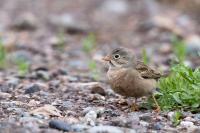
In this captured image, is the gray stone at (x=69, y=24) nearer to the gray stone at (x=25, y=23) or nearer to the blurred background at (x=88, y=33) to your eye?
the blurred background at (x=88, y=33)

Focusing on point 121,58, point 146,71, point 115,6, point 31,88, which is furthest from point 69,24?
point 146,71

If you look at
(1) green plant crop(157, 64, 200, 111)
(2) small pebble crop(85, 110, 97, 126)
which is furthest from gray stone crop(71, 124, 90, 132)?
(1) green plant crop(157, 64, 200, 111)

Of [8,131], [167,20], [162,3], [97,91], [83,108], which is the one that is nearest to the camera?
[8,131]

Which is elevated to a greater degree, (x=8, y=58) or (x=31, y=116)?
(x=8, y=58)

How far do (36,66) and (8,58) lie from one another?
85 cm

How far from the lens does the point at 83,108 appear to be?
7344 millimetres

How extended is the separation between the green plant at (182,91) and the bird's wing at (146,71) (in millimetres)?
146

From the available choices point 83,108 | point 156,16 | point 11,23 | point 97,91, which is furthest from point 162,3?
point 83,108

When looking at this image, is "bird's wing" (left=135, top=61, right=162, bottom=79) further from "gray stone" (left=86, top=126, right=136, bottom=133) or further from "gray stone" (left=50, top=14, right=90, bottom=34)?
"gray stone" (left=50, top=14, right=90, bottom=34)

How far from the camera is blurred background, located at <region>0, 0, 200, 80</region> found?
37.0 ft

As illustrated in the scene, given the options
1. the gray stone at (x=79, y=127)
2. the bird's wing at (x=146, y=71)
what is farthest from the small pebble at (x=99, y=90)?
the gray stone at (x=79, y=127)

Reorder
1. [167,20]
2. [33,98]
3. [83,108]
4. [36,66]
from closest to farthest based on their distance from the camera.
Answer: [83,108] → [33,98] → [36,66] → [167,20]

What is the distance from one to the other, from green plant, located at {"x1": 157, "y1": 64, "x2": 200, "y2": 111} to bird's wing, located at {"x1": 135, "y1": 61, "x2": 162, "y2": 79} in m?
0.15

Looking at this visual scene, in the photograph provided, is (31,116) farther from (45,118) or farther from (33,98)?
(33,98)
